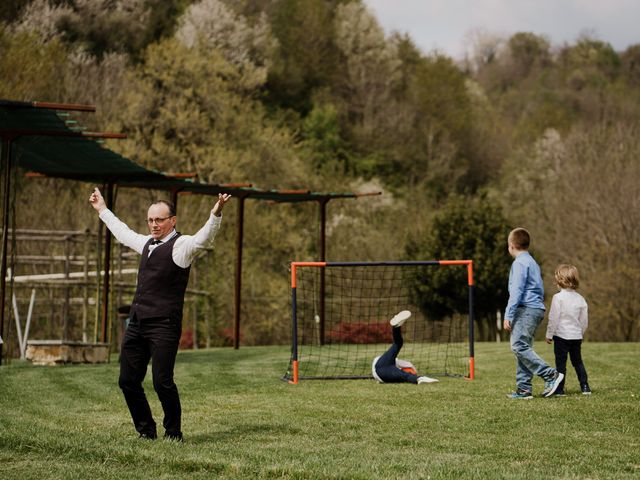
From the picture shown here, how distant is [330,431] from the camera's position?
24.6 feet

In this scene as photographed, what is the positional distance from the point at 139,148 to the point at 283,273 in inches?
336

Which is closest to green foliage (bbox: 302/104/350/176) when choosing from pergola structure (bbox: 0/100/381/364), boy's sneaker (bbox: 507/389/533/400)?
pergola structure (bbox: 0/100/381/364)

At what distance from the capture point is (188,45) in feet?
156

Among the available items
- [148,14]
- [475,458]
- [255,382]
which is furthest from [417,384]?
[148,14]

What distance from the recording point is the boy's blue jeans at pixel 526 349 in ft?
31.0

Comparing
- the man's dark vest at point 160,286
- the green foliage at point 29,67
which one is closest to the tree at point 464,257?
the green foliage at point 29,67

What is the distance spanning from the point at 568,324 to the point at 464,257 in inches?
877

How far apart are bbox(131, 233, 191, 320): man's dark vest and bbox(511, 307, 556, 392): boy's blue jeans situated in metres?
3.99

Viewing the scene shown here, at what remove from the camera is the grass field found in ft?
19.3

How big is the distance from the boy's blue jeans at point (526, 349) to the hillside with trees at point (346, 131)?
33.6 ft

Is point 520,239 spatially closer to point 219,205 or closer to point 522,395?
point 522,395

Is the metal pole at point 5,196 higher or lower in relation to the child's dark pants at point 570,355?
higher

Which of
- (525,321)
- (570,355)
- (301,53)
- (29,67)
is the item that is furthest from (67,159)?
(301,53)

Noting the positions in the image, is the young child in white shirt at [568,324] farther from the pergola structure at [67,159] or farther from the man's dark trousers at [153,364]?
the pergola structure at [67,159]
